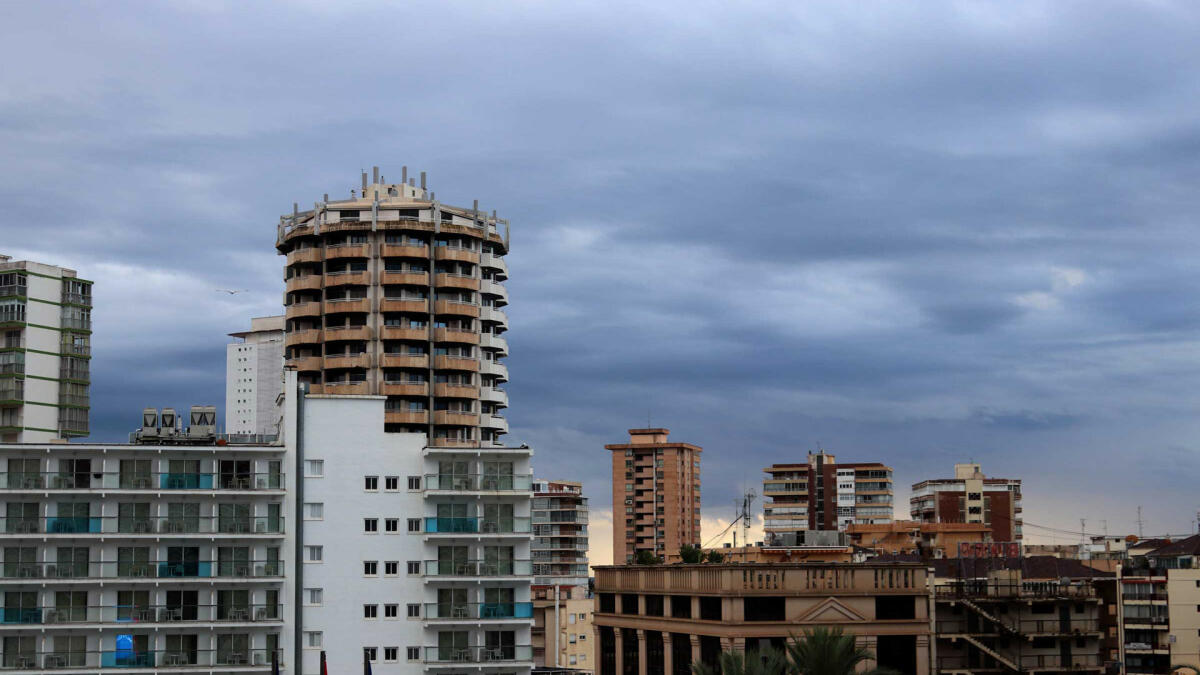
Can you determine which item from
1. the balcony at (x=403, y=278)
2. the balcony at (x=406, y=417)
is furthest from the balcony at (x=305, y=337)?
the balcony at (x=406, y=417)

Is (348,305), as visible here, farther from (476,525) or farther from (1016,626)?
(1016,626)

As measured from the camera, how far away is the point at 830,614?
383 feet

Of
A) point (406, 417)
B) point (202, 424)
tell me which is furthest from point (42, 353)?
point (202, 424)

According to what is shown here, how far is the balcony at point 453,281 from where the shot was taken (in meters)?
158

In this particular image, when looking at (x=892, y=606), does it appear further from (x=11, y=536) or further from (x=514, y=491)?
(x=11, y=536)

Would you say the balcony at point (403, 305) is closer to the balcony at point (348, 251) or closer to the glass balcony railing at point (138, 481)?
the balcony at point (348, 251)

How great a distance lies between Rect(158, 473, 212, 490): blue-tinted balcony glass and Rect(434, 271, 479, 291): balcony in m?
52.0

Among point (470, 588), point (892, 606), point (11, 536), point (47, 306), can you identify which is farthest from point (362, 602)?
point (47, 306)

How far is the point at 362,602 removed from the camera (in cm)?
11169

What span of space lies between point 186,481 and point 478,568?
2333 centimetres

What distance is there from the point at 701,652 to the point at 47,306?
94.2 meters

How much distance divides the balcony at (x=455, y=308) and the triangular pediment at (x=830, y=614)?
58.0m

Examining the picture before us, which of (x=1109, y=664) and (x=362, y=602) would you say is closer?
(x=362, y=602)

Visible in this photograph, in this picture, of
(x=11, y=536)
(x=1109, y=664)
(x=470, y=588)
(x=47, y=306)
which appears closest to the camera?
(x=11, y=536)
